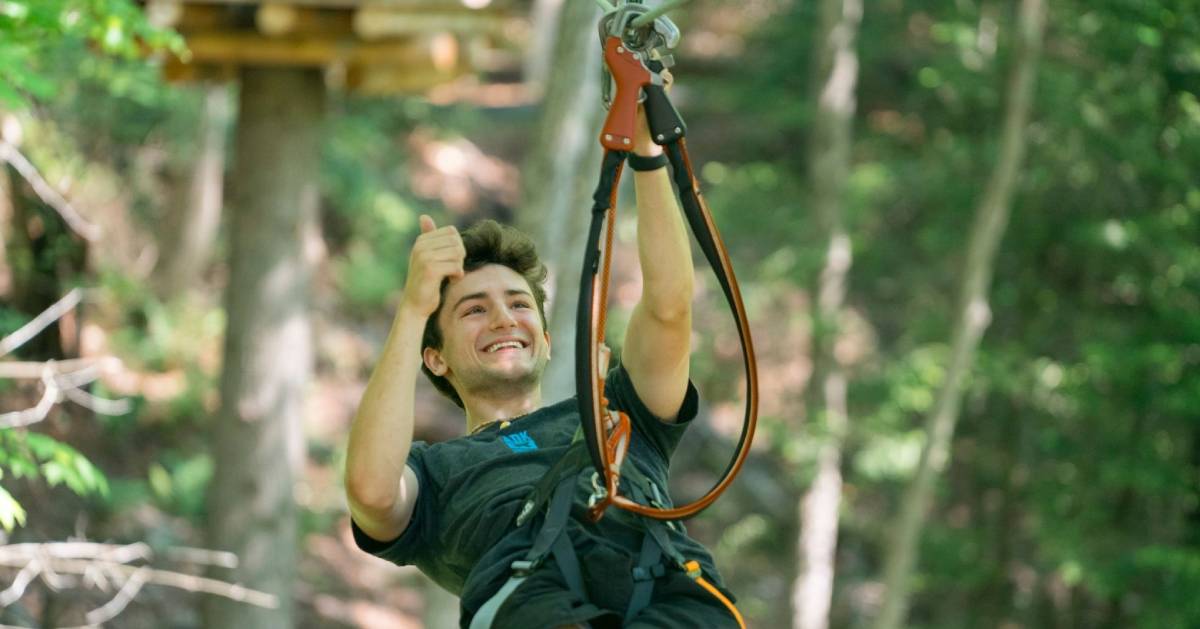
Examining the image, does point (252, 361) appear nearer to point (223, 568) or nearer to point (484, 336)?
point (223, 568)

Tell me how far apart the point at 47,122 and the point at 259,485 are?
241 centimetres

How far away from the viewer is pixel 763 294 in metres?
13.2

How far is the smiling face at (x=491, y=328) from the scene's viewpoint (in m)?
3.32

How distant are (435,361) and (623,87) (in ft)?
2.97

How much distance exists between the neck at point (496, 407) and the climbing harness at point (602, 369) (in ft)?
1.43

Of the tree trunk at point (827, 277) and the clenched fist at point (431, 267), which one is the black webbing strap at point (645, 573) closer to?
the clenched fist at point (431, 267)

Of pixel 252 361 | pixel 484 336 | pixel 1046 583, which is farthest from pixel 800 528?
pixel 484 336

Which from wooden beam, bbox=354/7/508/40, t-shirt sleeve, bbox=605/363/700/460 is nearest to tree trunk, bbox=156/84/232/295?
wooden beam, bbox=354/7/508/40

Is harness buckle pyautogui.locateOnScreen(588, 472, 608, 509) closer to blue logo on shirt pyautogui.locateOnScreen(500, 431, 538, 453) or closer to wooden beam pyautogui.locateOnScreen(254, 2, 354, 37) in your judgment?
blue logo on shirt pyautogui.locateOnScreen(500, 431, 538, 453)

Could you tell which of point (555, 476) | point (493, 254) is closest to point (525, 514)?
point (555, 476)

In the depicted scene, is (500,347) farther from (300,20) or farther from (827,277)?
(827,277)

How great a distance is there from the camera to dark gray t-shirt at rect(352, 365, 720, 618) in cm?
297

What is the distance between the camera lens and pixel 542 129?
7.06 metres

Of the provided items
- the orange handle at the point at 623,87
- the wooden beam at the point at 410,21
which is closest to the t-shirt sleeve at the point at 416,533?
the orange handle at the point at 623,87
